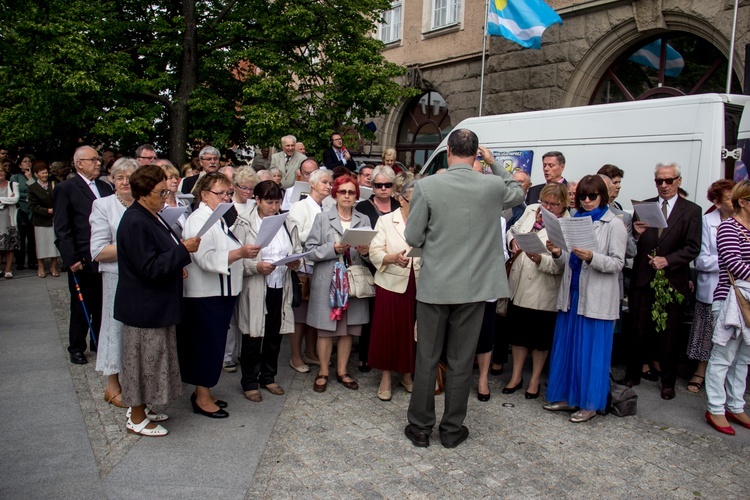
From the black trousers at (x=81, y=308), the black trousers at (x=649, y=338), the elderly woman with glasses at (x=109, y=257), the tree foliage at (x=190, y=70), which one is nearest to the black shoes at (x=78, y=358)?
the black trousers at (x=81, y=308)

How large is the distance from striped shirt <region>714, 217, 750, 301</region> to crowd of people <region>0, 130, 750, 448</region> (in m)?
0.01

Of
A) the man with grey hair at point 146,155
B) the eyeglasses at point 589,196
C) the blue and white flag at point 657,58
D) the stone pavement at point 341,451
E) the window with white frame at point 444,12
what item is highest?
the window with white frame at point 444,12

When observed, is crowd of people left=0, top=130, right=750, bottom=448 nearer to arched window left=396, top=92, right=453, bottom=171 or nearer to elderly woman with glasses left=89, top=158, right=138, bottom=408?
elderly woman with glasses left=89, top=158, right=138, bottom=408

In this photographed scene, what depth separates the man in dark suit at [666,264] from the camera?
5918 millimetres

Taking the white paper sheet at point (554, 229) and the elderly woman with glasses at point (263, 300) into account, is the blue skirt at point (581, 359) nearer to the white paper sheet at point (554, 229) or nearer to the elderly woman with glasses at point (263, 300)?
the white paper sheet at point (554, 229)

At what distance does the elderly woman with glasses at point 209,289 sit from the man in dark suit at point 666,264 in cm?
364

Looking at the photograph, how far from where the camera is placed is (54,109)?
14.2 m

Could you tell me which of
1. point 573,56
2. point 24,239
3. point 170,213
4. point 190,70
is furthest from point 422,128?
point 170,213

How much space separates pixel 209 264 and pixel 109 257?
2.78 feet

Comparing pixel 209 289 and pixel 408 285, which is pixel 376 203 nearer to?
pixel 408 285

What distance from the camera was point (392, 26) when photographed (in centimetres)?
1909

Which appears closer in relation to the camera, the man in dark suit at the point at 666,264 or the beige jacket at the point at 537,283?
the beige jacket at the point at 537,283

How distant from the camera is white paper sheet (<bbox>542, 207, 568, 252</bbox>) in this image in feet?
15.9

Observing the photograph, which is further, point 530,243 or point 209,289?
point 530,243
